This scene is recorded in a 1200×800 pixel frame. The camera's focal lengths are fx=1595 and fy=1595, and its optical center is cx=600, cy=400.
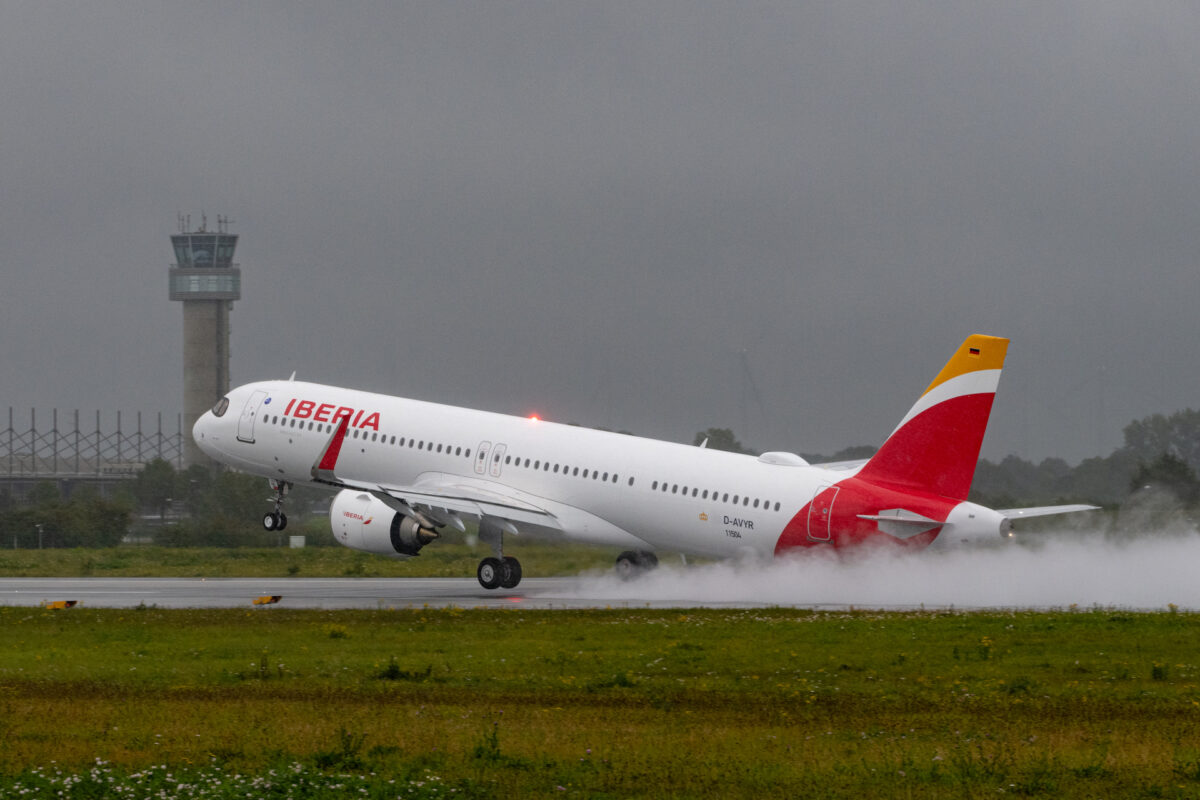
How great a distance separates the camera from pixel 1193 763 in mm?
16609

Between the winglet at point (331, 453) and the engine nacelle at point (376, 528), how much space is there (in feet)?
8.43

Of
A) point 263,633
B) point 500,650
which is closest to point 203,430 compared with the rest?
point 263,633

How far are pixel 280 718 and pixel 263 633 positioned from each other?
1199 cm

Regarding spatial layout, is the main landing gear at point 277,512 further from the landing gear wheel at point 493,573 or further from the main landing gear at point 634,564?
the main landing gear at point 634,564

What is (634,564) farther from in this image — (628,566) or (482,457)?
(482,457)

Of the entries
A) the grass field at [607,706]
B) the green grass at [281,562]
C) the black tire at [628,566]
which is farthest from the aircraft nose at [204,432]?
the grass field at [607,706]

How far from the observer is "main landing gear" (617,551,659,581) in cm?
4700

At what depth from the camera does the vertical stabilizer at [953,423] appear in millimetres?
39719

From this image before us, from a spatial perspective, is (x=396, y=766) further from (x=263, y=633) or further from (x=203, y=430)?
(x=203, y=430)

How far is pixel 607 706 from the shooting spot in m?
21.8

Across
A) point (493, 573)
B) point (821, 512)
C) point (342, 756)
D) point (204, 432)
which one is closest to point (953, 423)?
point (821, 512)

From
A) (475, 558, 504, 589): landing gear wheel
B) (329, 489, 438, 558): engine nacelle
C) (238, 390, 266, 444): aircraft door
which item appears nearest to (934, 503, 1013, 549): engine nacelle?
(475, 558, 504, 589): landing gear wheel

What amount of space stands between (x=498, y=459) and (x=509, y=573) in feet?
12.2

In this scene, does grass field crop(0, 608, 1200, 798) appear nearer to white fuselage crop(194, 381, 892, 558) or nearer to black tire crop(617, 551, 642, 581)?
white fuselage crop(194, 381, 892, 558)
